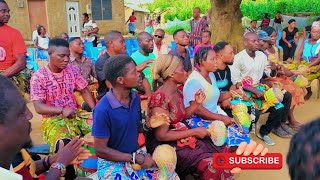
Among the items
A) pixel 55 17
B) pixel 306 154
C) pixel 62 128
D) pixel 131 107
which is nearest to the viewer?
pixel 306 154

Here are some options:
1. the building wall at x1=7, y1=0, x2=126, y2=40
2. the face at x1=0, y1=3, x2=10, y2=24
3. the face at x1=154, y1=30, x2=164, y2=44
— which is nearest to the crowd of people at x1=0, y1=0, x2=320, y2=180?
the face at x1=0, y1=3, x2=10, y2=24

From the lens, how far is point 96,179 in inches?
108

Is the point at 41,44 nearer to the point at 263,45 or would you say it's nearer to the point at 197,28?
the point at 197,28

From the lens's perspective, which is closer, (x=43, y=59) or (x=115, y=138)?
(x=115, y=138)

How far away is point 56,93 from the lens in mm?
3289

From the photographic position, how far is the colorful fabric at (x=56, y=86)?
3186 mm

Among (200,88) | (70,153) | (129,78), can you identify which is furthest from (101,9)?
(70,153)

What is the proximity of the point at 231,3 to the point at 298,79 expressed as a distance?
4.40 meters

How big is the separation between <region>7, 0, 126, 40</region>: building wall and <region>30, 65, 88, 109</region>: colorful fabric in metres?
15.6

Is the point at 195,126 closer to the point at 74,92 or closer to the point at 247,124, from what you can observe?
the point at 247,124

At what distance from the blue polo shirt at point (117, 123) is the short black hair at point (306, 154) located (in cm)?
177

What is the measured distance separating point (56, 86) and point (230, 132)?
168cm

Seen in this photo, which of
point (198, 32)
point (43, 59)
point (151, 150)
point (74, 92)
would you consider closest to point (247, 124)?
point (151, 150)

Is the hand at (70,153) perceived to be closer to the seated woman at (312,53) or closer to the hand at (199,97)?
the hand at (199,97)
